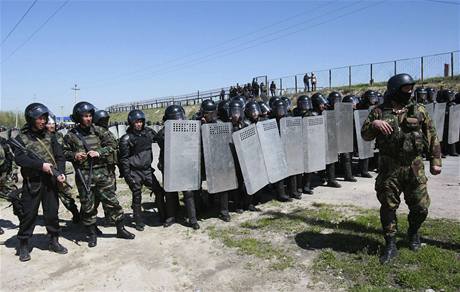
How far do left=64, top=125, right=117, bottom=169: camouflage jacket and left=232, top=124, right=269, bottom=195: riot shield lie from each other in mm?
1983

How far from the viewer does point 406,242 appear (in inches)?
195

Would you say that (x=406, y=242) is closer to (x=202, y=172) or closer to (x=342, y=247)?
(x=342, y=247)

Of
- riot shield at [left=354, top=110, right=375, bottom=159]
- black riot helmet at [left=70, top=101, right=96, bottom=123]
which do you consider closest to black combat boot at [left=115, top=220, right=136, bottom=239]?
black riot helmet at [left=70, top=101, right=96, bottom=123]

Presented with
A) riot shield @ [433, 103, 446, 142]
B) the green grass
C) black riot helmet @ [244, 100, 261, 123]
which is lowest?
the green grass

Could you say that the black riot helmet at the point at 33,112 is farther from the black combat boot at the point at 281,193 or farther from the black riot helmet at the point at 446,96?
the black riot helmet at the point at 446,96

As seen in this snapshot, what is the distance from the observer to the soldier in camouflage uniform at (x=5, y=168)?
6.94m

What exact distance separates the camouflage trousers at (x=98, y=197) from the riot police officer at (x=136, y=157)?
1.47ft

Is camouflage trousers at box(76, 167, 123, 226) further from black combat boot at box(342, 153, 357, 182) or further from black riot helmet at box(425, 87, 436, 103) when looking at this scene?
black riot helmet at box(425, 87, 436, 103)

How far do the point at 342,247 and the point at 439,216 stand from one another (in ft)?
6.88

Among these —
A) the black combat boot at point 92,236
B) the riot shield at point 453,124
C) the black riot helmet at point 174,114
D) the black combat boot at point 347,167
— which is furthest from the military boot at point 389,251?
the riot shield at point 453,124

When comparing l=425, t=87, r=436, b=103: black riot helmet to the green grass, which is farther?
l=425, t=87, r=436, b=103: black riot helmet

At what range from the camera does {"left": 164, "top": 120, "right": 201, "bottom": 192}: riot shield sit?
6138 millimetres

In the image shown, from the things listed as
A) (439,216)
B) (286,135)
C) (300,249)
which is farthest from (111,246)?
(439,216)

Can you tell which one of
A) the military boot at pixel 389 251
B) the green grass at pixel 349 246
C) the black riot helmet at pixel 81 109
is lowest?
the green grass at pixel 349 246
